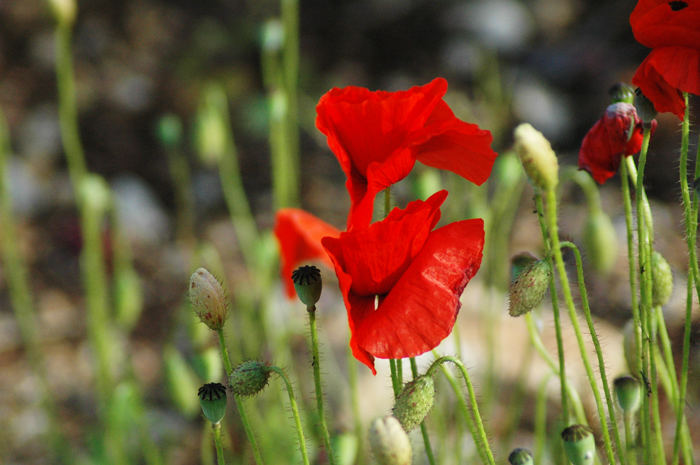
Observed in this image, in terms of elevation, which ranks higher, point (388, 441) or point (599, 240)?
point (599, 240)

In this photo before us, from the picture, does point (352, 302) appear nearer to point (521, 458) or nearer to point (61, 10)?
point (521, 458)

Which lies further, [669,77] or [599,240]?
[599,240]

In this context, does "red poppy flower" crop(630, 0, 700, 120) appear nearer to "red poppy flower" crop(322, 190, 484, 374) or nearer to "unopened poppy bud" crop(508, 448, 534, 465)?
"red poppy flower" crop(322, 190, 484, 374)

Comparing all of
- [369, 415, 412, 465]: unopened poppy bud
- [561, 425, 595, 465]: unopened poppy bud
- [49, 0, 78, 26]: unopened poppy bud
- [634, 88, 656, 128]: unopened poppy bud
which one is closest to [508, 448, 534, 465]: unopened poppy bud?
[561, 425, 595, 465]: unopened poppy bud

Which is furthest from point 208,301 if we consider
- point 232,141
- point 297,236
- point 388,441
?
point 232,141

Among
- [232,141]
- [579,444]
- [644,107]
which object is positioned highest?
[232,141]

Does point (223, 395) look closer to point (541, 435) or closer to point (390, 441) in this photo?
point (390, 441)

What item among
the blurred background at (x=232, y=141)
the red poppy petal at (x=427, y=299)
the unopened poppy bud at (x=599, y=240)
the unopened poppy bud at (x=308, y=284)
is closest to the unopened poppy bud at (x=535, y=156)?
the red poppy petal at (x=427, y=299)
